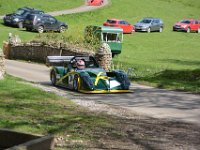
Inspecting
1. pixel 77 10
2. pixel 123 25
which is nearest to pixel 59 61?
pixel 123 25

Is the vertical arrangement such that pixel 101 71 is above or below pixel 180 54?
above

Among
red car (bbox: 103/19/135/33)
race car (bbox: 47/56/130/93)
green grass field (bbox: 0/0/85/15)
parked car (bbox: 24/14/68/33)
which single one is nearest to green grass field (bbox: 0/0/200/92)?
red car (bbox: 103/19/135/33)

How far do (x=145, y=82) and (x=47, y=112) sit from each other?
10.4 metres

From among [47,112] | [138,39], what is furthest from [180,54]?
[47,112]

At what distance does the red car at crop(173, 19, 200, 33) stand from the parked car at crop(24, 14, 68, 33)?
14.5m

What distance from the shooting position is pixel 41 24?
149 ft

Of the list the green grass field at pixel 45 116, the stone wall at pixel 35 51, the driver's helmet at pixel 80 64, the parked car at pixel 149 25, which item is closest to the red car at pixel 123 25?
the parked car at pixel 149 25

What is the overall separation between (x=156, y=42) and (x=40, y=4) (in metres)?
22.5

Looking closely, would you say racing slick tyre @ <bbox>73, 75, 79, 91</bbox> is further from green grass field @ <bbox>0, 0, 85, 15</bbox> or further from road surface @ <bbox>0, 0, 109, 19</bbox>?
road surface @ <bbox>0, 0, 109, 19</bbox>

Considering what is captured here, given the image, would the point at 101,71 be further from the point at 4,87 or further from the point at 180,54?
the point at 180,54

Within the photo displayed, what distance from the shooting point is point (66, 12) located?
61031 millimetres

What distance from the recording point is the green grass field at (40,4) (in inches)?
2304

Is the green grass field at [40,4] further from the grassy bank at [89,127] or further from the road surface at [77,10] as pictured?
the grassy bank at [89,127]

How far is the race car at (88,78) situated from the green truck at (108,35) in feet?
47.2
